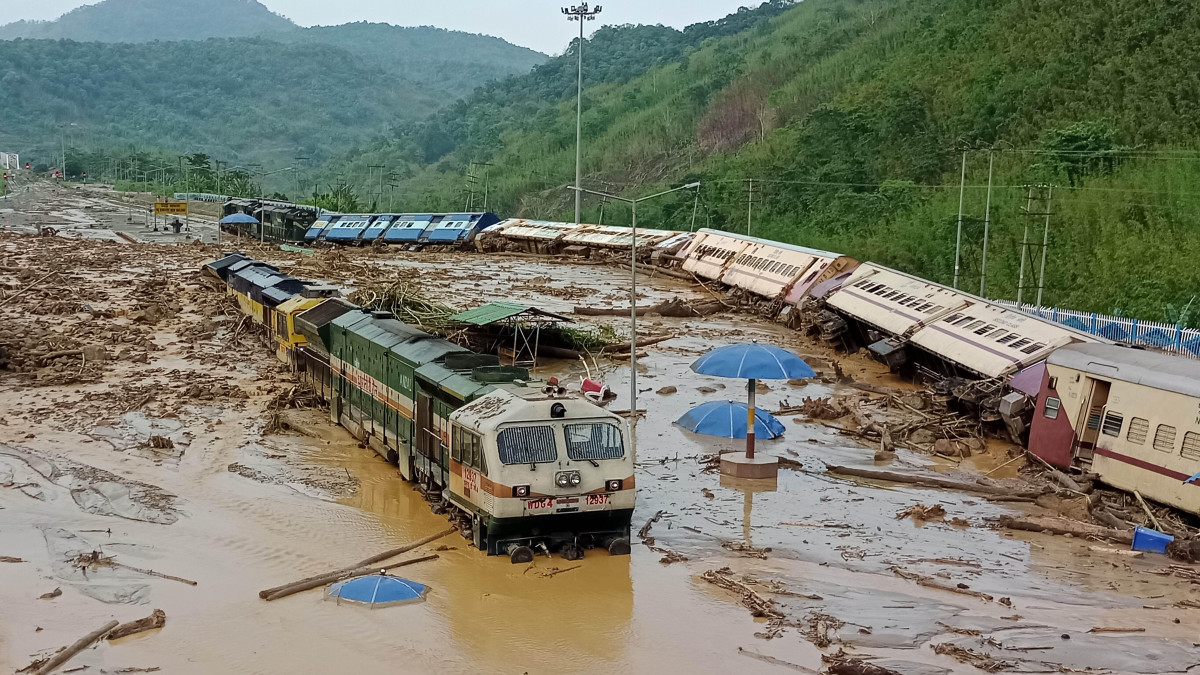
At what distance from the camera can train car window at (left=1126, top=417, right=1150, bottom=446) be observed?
62.1 ft

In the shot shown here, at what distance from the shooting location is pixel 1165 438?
60.7ft

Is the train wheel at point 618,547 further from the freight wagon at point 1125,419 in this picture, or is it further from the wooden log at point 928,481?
the freight wagon at point 1125,419

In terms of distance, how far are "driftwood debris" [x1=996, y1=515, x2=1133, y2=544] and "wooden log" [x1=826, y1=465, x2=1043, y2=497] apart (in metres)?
1.20

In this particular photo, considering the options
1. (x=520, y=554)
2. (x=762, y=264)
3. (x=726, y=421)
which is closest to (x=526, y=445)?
(x=520, y=554)

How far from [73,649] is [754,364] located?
40.1 ft

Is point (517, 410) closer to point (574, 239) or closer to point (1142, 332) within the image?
→ point (1142, 332)

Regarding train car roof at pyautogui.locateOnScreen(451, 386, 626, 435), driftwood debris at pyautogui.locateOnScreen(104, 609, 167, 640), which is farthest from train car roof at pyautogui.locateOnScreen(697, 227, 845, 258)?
driftwood debris at pyautogui.locateOnScreen(104, 609, 167, 640)

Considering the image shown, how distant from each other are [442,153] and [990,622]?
131996 mm

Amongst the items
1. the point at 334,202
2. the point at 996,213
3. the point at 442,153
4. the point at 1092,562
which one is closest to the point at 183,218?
the point at 334,202

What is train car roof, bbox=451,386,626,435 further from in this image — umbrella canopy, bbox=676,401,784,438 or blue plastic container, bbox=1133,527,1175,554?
blue plastic container, bbox=1133,527,1175,554

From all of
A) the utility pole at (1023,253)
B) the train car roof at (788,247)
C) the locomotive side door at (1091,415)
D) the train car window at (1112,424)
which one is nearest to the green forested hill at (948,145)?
the utility pole at (1023,253)

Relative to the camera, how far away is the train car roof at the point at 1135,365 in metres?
18.5

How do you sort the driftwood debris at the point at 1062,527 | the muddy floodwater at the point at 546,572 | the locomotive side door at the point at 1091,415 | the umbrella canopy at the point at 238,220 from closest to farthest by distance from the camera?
the muddy floodwater at the point at 546,572, the driftwood debris at the point at 1062,527, the locomotive side door at the point at 1091,415, the umbrella canopy at the point at 238,220

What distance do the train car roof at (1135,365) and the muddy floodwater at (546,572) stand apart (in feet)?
9.20
